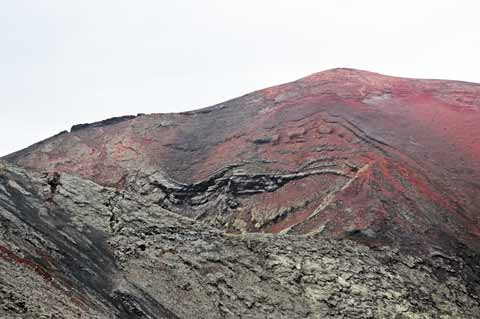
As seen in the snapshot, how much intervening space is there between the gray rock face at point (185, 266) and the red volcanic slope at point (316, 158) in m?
2.15

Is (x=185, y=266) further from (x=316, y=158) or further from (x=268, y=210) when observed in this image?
(x=316, y=158)

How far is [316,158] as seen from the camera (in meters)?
28.7

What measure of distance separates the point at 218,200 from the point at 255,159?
3.63m

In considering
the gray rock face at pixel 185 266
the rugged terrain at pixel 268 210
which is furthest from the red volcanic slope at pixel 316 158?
the gray rock face at pixel 185 266

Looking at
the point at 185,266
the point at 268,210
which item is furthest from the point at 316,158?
the point at 185,266

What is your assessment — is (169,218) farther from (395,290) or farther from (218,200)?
(395,290)

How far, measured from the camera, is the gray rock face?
15.3 metres

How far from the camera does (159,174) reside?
3175 cm

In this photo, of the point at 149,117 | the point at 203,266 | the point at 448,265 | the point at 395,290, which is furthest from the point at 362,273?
the point at 149,117

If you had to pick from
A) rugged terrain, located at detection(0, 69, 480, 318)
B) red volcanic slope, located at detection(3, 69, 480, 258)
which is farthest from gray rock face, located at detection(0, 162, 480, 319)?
red volcanic slope, located at detection(3, 69, 480, 258)

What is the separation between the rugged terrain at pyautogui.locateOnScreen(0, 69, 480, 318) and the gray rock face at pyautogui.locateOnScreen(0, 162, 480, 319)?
0.21ft

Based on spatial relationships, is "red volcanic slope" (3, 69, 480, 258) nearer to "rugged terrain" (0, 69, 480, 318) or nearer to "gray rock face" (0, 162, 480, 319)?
"rugged terrain" (0, 69, 480, 318)

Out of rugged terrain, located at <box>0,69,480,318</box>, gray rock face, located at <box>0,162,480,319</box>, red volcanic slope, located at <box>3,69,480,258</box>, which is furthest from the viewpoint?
red volcanic slope, located at <box>3,69,480,258</box>

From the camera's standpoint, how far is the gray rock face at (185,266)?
15258 mm
